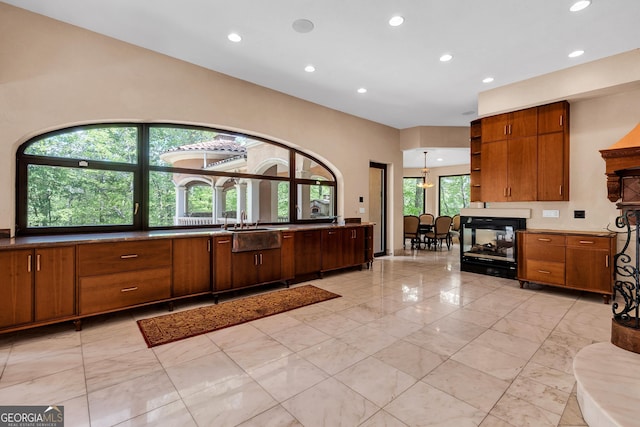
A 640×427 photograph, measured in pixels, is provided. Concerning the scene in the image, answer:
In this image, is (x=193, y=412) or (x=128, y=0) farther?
(x=128, y=0)

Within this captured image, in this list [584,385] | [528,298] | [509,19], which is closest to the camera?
[584,385]

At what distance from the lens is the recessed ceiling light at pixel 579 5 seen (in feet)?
8.89

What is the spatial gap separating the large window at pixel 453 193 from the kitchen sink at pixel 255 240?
8.98 m

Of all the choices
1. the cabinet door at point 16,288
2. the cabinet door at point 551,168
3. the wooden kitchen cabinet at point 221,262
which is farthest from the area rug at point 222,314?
the cabinet door at point 551,168

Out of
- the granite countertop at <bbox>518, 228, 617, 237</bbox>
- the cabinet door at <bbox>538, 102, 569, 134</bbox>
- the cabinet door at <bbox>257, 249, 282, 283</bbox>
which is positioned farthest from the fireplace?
the cabinet door at <bbox>257, 249, 282, 283</bbox>

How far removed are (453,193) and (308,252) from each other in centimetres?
852

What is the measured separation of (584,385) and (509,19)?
3.32 metres

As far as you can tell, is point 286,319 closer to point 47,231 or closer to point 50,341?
point 50,341

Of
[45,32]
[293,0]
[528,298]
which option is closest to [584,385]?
[528,298]

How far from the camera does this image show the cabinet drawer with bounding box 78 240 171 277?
281 cm

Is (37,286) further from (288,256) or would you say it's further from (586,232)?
(586,232)

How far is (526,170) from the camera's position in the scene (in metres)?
4.57

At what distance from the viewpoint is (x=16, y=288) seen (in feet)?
8.26

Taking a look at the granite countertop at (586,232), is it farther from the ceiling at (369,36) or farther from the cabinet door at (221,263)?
the cabinet door at (221,263)
